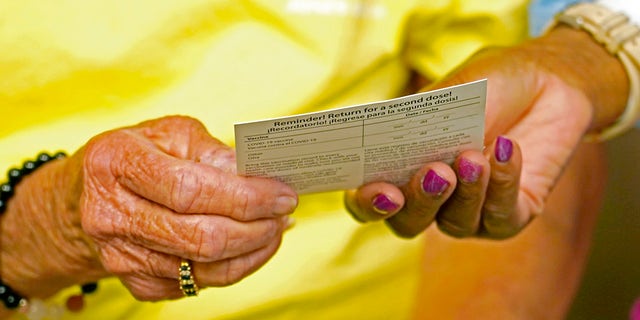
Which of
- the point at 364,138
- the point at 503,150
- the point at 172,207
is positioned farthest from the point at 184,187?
the point at 503,150

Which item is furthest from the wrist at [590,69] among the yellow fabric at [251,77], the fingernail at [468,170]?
the fingernail at [468,170]

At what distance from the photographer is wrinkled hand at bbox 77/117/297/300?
1.86 ft

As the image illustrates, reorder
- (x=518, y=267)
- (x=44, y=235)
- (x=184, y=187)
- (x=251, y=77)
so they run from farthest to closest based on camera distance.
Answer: (x=518, y=267)
(x=251, y=77)
(x=44, y=235)
(x=184, y=187)

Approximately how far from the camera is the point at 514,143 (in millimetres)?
626

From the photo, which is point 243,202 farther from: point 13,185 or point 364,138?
point 13,185

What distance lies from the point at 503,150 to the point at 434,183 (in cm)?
7

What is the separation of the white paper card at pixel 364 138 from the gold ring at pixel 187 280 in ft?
0.30

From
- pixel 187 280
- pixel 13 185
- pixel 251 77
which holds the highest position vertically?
pixel 251 77

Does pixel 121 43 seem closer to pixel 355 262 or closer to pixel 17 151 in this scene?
pixel 17 151

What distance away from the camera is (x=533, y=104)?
75cm

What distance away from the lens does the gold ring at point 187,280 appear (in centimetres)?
60

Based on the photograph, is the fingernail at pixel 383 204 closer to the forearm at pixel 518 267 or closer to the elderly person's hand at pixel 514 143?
the elderly person's hand at pixel 514 143

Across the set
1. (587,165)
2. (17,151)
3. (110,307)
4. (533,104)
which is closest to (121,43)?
(17,151)

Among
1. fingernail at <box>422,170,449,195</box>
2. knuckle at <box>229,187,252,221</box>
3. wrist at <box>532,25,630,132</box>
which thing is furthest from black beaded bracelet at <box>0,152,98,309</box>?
wrist at <box>532,25,630,132</box>
